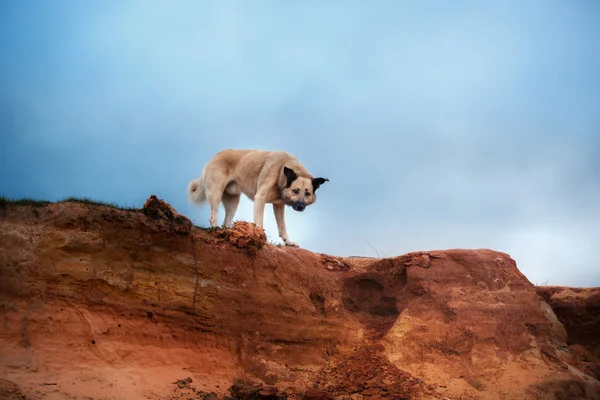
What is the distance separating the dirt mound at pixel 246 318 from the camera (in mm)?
9156

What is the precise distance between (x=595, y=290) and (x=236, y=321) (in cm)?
918

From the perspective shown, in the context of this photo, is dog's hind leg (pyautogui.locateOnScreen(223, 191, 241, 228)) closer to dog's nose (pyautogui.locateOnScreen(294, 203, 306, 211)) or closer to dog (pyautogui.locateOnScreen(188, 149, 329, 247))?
dog (pyautogui.locateOnScreen(188, 149, 329, 247))

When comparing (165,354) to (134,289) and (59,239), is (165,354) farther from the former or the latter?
(59,239)

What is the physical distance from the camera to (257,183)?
1580cm

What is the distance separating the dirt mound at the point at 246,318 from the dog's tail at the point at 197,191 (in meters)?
4.85

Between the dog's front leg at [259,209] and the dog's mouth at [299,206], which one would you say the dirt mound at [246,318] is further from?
the dog's mouth at [299,206]

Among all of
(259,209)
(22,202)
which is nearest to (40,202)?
(22,202)

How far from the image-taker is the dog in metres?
15.6

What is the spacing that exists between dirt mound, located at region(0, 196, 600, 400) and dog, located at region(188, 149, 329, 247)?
2735mm

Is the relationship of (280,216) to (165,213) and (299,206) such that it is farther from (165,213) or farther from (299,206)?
(165,213)

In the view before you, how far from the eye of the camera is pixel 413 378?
1136 centimetres

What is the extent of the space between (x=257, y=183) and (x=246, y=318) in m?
5.56

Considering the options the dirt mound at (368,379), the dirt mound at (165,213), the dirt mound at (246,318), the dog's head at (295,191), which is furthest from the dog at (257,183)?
the dirt mound at (368,379)

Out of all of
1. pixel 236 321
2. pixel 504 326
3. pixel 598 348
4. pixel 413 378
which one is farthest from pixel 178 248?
pixel 598 348
